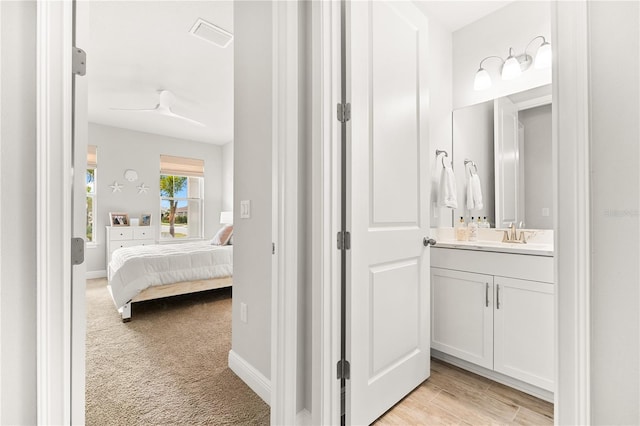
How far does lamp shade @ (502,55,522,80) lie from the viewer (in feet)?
7.39

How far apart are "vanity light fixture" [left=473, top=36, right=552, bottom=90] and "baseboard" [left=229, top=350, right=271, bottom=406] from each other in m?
2.62

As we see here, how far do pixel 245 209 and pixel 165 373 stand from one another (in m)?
1.24

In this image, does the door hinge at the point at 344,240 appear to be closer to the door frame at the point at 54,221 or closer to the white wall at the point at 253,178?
the white wall at the point at 253,178

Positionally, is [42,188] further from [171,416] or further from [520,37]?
[520,37]

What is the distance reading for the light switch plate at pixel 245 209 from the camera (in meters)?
1.82

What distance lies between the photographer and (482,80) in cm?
244

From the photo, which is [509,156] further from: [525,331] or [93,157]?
[93,157]

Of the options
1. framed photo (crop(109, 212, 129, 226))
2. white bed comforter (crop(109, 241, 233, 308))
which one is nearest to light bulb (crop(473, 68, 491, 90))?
white bed comforter (crop(109, 241, 233, 308))

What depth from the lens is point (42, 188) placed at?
2.80ft

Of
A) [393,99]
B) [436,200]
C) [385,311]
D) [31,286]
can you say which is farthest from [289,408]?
[436,200]

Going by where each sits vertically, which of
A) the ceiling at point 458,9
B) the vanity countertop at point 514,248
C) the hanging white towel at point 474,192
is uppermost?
the ceiling at point 458,9

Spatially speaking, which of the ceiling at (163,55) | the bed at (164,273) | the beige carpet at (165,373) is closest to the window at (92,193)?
the ceiling at (163,55)

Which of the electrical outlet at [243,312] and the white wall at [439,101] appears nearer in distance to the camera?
the electrical outlet at [243,312]

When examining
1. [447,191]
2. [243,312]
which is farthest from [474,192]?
[243,312]
